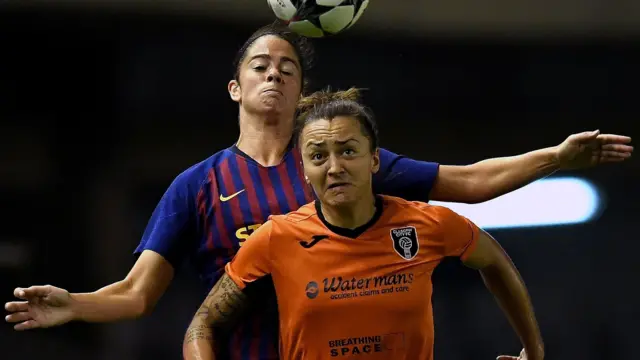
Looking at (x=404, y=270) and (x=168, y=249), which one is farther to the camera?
(x=168, y=249)

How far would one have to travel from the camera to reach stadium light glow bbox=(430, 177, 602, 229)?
6340 millimetres

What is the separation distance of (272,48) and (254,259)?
0.93 metres

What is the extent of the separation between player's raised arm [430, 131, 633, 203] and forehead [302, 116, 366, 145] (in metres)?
0.55

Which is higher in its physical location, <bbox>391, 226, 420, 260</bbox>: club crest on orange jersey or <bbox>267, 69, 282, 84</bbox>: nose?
<bbox>267, 69, 282, 84</bbox>: nose

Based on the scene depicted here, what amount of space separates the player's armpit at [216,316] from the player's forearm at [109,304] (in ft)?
1.12

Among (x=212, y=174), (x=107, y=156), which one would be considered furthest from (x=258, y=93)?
(x=107, y=156)

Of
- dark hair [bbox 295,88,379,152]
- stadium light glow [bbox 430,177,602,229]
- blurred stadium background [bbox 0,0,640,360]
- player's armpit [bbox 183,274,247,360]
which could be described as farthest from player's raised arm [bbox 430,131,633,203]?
stadium light glow [bbox 430,177,602,229]

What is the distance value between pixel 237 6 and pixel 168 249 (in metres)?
3.24

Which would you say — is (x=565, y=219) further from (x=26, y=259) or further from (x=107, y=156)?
(x=26, y=259)

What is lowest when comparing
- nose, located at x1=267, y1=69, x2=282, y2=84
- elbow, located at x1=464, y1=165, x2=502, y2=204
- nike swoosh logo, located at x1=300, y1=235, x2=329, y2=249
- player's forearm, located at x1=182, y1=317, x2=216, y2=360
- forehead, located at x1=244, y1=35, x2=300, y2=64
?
player's forearm, located at x1=182, y1=317, x2=216, y2=360

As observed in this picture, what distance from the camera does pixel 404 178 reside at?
347 cm

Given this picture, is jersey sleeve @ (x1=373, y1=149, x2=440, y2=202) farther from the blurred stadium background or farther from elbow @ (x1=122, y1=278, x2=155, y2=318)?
the blurred stadium background

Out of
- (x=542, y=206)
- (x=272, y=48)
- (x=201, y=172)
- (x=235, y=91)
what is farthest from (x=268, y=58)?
(x=542, y=206)

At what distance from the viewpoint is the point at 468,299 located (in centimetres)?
618
